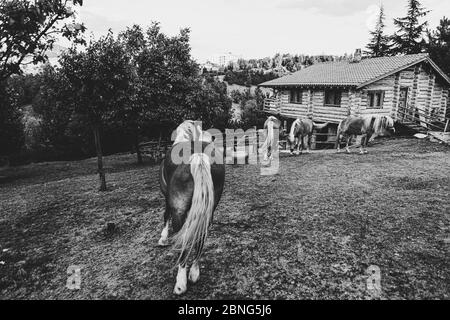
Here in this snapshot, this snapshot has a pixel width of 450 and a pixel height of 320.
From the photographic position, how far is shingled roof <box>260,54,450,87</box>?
22.4 m

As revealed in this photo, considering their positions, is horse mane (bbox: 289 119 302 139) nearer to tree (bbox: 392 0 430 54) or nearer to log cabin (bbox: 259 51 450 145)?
log cabin (bbox: 259 51 450 145)

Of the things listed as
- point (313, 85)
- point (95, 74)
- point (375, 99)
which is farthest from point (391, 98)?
point (95, 74)

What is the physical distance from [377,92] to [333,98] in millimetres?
3240

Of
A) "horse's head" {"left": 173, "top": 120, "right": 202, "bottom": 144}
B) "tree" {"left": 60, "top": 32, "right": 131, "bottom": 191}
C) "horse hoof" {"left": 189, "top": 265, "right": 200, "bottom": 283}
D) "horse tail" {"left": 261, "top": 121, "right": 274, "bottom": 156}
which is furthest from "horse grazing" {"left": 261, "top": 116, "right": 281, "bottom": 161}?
"horse hoof" {"left": 189, "top": 265, "right": 200, "bottom": 283}

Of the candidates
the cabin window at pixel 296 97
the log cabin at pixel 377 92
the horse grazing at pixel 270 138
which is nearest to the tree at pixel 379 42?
the log cabin at pixel 377 92

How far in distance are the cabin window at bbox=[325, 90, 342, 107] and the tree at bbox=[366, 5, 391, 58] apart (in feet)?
83.7

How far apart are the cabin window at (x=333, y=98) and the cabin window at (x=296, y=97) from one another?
3.05 meters

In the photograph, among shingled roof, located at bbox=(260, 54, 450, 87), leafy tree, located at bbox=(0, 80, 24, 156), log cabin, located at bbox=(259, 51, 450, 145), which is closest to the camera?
leafy tree, located at bbox=(0, 80, 24, 156)

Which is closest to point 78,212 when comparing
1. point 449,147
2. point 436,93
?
point 449,147

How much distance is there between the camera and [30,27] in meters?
10.6

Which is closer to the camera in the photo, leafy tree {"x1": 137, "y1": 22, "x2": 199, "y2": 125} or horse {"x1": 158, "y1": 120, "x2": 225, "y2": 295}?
horse {"x1": 158, "y1": 120, "x2": 225, "y2": 295}

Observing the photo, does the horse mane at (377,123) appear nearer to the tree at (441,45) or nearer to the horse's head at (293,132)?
the horse's head at (293,132)

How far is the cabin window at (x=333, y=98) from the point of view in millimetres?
24078

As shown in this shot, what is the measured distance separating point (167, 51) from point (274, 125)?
7.87m
